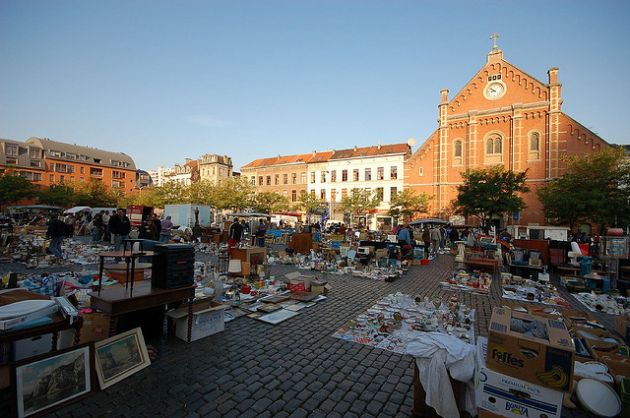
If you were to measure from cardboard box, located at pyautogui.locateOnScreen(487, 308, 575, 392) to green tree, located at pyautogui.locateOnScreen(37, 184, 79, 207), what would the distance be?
59273mm

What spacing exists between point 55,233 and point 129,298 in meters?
11.3

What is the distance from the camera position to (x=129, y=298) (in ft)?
13.5

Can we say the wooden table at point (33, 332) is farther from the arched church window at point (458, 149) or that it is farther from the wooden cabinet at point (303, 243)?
the arched church window at point (458, 149)

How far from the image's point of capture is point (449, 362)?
120 inches

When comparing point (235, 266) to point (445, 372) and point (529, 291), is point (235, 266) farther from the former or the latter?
point (529, 291)

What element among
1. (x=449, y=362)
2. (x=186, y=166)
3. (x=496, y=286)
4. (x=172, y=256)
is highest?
(x=186, y=166)

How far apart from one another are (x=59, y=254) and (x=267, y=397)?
1344cm

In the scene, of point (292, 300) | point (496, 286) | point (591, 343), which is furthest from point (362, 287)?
point (591, 343)

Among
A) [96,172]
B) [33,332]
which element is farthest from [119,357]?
[96,172]

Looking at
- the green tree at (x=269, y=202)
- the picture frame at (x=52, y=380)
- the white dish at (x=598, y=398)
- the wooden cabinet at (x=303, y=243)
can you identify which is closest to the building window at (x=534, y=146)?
the wooden cabinet at (x=303, y=243)

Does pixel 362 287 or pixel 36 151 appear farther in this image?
pixel 36 151

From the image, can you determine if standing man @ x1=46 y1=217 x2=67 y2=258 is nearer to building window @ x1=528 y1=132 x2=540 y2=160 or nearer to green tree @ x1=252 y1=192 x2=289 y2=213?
green tree @ x1=252 y1=192 x2=289 y2=213

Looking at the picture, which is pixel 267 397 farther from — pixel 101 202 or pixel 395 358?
pixel 101 202

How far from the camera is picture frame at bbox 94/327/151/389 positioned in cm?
376
